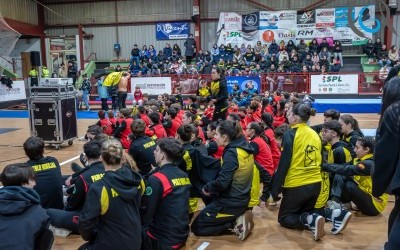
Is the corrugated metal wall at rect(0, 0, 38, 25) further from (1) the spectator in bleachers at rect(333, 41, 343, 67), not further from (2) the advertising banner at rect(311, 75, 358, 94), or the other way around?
(1) the spectator in bleachers at rect(333, 41, 343, 67)

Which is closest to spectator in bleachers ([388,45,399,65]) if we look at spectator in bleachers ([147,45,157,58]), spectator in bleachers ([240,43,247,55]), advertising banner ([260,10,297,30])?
advertising banner ([260,10,297,30])

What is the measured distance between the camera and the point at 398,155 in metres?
2.06

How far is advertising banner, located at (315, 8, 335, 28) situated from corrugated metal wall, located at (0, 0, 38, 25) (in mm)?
16030

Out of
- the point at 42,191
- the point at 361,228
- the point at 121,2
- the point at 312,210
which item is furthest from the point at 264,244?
the point at 121,2

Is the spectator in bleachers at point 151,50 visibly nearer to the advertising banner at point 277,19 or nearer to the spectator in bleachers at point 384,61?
→ the advertising banner at point 277,19

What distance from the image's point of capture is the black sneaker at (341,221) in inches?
166

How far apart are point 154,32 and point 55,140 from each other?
51.9 ft

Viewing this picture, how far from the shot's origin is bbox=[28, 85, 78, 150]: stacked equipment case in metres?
8.76

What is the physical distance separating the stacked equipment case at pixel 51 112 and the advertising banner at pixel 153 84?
8721 mm

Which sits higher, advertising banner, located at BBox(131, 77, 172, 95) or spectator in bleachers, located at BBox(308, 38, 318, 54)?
spectator in bleachers, located at BBox(308, 38, 318, 54)

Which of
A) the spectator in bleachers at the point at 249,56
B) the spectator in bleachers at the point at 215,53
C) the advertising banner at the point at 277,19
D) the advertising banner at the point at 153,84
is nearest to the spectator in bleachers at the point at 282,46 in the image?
the advertising banner at the point at 277,19

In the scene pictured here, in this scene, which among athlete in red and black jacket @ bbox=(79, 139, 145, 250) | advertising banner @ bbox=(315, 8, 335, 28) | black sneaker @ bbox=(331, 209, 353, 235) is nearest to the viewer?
athlete in red and black jacket @ bbox=(79, 139, 145, 250)

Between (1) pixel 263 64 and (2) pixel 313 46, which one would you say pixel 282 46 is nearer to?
(2) pixel 313 46

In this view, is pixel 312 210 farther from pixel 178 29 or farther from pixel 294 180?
pixel 178 29
